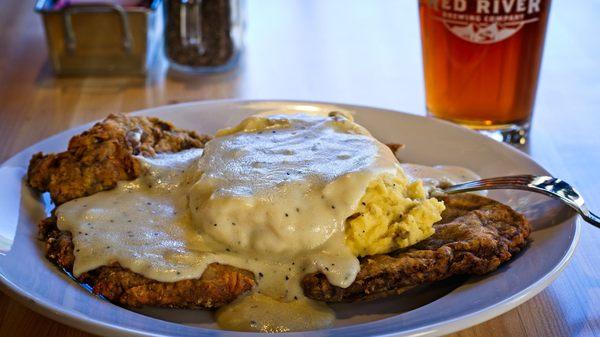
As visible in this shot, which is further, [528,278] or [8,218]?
[8,218]

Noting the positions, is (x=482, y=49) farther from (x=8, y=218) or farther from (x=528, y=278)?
(x=8, y=218)

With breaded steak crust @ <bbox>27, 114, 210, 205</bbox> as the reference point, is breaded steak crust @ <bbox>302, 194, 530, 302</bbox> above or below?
below

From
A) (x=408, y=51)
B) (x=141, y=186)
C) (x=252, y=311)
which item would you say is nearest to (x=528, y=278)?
(x=252, y=311)

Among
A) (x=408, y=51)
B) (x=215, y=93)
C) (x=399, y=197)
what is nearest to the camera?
(x=399, y=197)

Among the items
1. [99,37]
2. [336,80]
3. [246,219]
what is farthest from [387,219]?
[99,37]

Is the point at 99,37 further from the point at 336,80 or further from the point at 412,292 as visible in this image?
the point at 412,292

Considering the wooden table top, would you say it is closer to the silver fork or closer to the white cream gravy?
the silver fork

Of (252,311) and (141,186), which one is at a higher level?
(141,186)

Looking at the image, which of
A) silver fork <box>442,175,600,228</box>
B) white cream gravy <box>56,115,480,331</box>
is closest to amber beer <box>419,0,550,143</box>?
silver fork <box>442,175,600,228</box>
